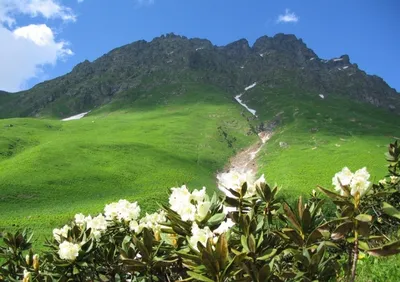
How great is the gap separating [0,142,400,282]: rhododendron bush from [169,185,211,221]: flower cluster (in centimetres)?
1

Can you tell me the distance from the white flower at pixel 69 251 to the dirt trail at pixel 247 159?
7589 cm

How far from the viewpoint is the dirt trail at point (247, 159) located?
277ft

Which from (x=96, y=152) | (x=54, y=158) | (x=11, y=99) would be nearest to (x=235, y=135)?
(x=96, y=152)

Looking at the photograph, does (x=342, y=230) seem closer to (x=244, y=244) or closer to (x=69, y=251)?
(x=244, y=244)

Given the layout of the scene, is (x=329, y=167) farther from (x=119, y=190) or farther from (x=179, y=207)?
(x=179, y=207)

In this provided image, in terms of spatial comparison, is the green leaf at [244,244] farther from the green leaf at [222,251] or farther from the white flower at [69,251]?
the white flower at [69,251]

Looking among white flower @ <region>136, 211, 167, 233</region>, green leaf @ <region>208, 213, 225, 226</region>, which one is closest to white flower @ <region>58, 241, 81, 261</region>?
white flower @ <region>136, 211, 167, 233</region>

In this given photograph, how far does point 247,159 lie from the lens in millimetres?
92312

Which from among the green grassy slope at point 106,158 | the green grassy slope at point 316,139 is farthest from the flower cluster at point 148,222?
the green grassy slope at point 316,139

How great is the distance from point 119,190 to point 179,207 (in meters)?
57.1

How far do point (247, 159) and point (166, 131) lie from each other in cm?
2373

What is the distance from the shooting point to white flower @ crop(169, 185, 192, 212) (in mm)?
4238

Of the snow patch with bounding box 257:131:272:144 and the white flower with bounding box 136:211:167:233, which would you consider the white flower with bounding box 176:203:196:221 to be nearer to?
the white flower with bounding box 136:211:167:233

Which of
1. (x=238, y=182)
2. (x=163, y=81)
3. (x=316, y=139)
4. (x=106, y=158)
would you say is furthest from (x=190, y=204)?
(x=163, y=81)
